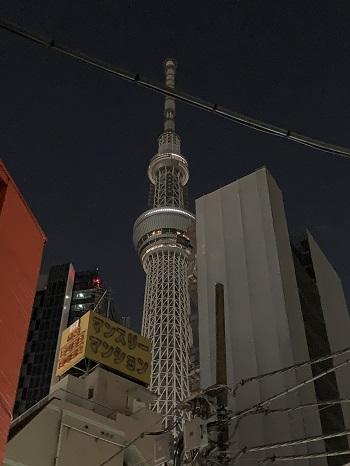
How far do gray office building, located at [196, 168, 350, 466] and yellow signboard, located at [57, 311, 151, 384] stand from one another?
4.39 meters

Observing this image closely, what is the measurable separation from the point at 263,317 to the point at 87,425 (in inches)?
317

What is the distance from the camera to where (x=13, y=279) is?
9281 mm

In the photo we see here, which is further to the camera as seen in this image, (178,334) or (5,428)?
(178,334)

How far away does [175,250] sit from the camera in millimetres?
81812

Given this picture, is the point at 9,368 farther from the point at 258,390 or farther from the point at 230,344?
the point at 230,344

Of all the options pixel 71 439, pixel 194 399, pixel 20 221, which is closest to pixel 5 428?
pixel 20 221

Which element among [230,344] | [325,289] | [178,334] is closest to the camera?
[230,344]

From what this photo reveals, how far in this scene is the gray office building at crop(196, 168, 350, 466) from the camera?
67.2 feet

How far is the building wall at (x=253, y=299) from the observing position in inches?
815

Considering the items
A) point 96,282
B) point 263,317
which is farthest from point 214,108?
point 96,282

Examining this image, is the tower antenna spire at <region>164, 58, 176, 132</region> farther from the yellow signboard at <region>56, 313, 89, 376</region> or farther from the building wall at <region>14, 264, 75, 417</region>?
the yellow signboard at <region>56, 313, 89, 376</region>

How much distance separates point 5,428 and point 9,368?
0.87m

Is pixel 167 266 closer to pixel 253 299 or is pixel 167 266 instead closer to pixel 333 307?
pixel 333 307

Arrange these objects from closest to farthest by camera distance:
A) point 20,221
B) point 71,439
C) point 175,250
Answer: point 20,221
point 71,439
point 175,250
